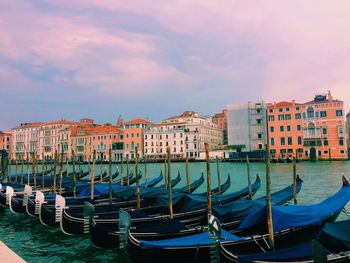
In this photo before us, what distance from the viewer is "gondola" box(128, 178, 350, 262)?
5.45m

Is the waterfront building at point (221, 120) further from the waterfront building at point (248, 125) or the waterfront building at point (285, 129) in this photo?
the waterfront building at point (285, 129)

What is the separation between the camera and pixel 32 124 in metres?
68.2

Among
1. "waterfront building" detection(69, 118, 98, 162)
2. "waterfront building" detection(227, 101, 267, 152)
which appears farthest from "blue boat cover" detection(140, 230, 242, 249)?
"waterfront building" detection(69, 118, 98, 162)

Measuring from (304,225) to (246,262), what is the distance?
7.63 ft

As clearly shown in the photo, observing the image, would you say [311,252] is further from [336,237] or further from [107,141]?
[107,141]

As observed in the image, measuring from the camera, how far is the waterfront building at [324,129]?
41.2 metres

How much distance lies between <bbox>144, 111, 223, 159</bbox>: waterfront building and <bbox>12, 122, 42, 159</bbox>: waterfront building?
80.7ft

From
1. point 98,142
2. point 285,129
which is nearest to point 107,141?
point 98,142

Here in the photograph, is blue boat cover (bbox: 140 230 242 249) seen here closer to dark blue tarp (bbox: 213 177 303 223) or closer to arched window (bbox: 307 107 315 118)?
dark blue tarp (bbox: 213 177 303 223)

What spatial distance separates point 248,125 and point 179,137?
11807 mm

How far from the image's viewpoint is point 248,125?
4666cm

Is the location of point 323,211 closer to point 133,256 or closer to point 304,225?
point 304,225

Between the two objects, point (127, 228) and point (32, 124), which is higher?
point (32, 124)

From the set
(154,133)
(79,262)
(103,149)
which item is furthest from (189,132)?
(79,262)
